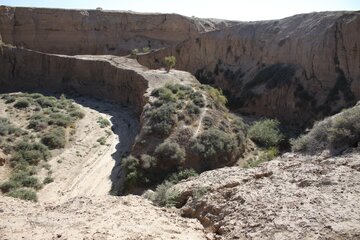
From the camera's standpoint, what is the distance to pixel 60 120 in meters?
28.8

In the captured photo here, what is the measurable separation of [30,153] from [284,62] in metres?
25.5

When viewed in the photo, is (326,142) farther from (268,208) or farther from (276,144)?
(276,144)

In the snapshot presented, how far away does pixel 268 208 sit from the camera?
8258 millimetres

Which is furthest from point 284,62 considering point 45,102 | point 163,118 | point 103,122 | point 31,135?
point 31,135

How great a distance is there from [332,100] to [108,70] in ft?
63.4

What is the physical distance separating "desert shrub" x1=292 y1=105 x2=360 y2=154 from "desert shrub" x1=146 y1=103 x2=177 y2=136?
1165 centimetres

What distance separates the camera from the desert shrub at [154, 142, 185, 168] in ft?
70.6

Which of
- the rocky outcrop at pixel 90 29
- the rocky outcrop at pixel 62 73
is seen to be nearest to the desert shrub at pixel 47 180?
the rocky outcrop at pixel 62 73

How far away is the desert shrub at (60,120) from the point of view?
28.6 meters

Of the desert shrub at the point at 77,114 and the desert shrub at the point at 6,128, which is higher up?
the desert shrub at the point at 77,114

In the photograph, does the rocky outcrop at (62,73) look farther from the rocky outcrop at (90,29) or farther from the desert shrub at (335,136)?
the desert shrub at (335,136)

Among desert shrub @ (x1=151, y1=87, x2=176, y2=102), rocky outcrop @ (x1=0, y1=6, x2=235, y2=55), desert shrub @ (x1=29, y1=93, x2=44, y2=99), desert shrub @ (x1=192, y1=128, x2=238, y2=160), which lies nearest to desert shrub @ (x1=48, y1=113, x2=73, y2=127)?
desert shrub @ (x1=29, y1=93, x2=44, y2=99)

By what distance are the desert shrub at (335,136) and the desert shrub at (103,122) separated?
19118mm

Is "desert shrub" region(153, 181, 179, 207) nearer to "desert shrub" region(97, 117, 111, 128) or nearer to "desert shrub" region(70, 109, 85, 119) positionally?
"desert shrub" region(97, 117, 111, 128)
